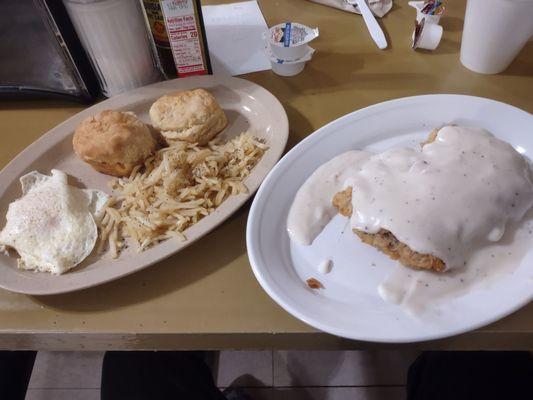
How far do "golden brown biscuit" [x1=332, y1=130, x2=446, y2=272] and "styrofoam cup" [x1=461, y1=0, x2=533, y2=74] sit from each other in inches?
25.2

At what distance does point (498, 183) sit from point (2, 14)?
1.22 metres

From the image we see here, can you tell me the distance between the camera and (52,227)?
927 millimetres

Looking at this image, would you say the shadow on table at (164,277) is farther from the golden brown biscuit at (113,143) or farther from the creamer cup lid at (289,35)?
the creamer cup lid at (289,35)

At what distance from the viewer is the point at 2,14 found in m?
1.07

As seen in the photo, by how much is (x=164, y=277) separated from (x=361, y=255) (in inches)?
16.1

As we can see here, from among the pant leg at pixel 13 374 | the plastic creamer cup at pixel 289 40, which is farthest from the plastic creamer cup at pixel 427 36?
the pant leg at pixel 13 374


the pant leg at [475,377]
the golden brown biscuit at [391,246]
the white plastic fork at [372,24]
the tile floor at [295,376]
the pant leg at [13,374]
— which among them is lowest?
the tile floor at [295,376]

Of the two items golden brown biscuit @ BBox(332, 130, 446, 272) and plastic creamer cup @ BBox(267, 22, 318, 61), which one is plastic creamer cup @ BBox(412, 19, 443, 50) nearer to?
plastic creamer cup @ BBox(267, 22, 318, 61)

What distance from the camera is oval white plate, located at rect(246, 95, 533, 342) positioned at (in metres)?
0.72

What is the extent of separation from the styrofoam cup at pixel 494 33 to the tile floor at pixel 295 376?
1.05 m

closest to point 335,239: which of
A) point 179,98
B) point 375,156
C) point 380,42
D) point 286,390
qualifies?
point 375,156

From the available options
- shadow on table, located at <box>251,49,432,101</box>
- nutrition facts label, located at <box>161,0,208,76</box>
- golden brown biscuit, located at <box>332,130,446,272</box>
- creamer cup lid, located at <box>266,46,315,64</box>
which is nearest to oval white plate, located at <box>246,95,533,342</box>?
golden brown biscuit, located at <box>332,130,446,272</box>

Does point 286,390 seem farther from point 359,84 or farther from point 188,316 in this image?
point 359,84

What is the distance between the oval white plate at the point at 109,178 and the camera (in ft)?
2.77
